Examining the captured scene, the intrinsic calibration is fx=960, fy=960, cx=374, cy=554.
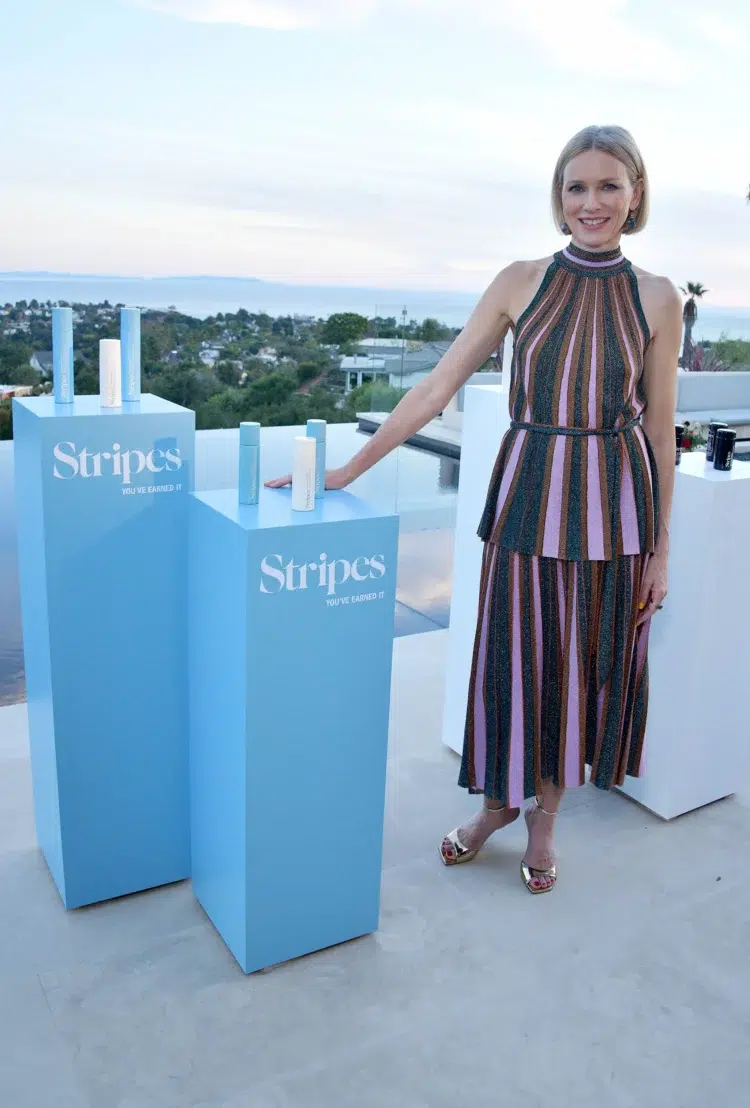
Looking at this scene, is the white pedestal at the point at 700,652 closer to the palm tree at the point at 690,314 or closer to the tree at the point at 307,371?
the tree at the point at 307,371

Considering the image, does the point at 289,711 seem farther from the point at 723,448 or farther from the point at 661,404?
the point at 723,448

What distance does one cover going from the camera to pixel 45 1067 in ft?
4.98

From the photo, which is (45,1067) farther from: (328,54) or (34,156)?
(328,54)

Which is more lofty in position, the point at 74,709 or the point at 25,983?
the point at 74,709

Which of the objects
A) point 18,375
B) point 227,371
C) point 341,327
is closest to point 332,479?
point 18,375

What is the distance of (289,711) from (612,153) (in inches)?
45.1

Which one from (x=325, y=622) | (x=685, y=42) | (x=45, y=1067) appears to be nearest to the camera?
(x=45, y=1067)

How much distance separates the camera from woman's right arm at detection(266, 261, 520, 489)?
6.12ft

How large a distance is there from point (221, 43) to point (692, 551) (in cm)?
396

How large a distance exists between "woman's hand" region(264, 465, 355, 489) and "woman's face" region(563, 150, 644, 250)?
2.04 ft

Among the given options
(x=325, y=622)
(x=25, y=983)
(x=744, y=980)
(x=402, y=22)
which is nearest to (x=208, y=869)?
(x=25, y=983)

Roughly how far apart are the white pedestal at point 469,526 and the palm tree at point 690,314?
749 centimetres

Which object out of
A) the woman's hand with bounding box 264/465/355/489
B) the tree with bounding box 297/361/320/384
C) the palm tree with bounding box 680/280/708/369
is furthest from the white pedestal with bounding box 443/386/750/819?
the palm tree with bounding box 680/280/708/369

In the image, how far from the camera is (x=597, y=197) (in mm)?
1744
